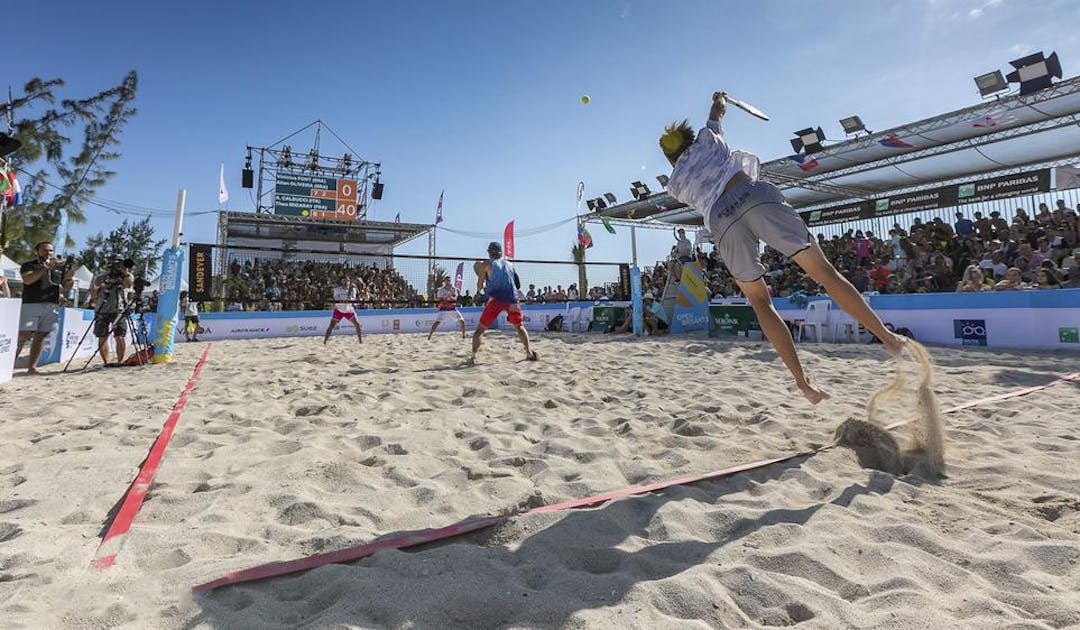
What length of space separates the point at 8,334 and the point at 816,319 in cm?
1124

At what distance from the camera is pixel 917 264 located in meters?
11.8

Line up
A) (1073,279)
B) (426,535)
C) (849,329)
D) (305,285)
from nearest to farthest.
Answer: (426,535)
(1073,279)
(849,329)
(305,285)

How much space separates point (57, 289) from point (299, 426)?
18.6 ft

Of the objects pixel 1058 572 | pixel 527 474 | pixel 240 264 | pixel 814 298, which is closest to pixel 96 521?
pixel 527 474

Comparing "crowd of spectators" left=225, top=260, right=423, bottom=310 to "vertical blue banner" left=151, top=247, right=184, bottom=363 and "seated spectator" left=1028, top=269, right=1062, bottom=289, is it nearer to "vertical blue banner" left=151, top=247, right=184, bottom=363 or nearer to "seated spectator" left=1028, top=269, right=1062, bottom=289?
"vertical blue banner" left=151, top=247, right=184, bottom=363

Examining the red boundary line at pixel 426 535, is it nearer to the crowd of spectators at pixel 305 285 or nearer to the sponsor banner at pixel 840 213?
the crowd of spectators at pixel 305 285

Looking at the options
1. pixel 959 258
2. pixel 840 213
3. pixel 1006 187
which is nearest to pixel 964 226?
pixel 1006 187

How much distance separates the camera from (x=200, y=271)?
12.5m

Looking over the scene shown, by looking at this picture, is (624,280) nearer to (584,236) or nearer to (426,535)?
(584,236)

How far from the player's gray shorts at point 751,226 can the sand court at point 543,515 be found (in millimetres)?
938

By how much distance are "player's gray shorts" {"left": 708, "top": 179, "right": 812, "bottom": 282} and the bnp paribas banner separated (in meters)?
8.30

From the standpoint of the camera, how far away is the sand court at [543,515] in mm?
1223

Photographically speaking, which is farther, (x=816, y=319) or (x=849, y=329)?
(x=816, y=319)

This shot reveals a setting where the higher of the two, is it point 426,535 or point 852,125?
point 852,125
